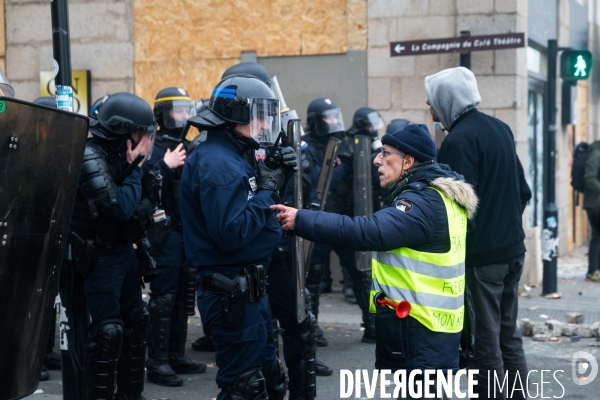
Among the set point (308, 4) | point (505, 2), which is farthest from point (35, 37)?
point (505, 2)

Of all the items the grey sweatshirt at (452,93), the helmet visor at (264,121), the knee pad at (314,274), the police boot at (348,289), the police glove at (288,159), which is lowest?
the police boot at (348,289)

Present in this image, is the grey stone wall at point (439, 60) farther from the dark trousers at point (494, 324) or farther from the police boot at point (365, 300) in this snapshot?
the dark trousers at point (494, 324)

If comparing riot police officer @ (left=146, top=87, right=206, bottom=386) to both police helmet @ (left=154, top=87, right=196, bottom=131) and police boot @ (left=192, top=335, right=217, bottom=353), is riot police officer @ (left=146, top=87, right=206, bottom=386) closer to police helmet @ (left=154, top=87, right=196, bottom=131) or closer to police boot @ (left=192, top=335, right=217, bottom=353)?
police helmet @ (left=154, top=87, right=196, bottom=131)

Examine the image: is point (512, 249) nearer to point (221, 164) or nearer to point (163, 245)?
point (221, 164)

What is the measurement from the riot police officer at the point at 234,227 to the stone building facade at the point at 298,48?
6100mm

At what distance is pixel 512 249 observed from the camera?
4.93 m

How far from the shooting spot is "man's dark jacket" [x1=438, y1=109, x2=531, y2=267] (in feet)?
15.9

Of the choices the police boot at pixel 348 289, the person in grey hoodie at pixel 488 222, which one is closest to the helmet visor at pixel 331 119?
the police boot at pixel 348 289

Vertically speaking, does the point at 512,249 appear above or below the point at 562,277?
above

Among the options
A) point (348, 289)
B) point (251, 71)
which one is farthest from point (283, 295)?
point (348, 289)

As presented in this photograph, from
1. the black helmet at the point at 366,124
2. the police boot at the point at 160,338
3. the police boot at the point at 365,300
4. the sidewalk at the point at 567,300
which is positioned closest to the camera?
the police boot at the point at 160,338

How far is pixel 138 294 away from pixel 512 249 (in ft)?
7.28

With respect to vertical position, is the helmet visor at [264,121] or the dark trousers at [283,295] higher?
the helmet visor at [264,121]

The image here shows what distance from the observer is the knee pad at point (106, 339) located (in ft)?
Answer: 15.8
